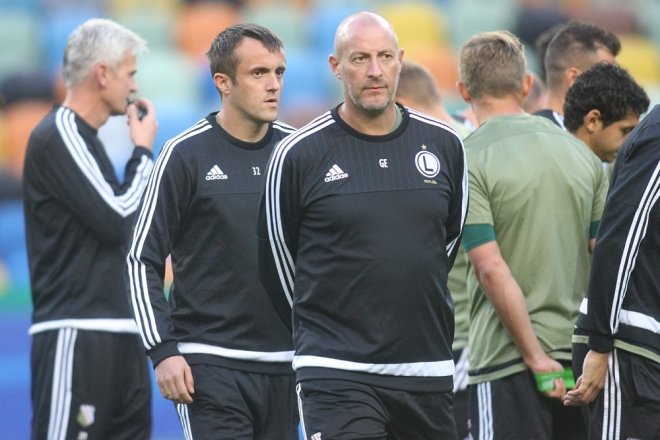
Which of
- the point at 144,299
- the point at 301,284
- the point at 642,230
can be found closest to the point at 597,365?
the point at 642,230

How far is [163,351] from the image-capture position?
420 centimetres

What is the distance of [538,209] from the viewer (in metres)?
4.46

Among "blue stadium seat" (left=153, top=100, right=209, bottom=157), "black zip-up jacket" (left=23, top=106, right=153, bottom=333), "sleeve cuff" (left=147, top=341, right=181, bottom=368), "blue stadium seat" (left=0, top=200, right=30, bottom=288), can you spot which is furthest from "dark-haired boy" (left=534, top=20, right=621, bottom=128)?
"blue stadium seat" (left=0, top=200, right=30, bottom=288)

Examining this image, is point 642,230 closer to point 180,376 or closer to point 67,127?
point 180,376

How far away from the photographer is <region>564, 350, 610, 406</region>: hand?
3861 millimetres

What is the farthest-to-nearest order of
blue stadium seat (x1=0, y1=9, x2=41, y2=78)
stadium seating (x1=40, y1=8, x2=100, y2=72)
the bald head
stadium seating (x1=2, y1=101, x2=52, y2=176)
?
stadium seating (x1=40, y1=8, x2=100, y2=72), blue stadium seat (x1=0, y1=9, x2=41, y2=78), stadium seating (x1=2, y1=101, x2=52, y2=176), the bald head

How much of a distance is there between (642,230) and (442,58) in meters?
8.32

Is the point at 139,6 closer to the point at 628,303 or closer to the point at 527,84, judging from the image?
the point at 527,84

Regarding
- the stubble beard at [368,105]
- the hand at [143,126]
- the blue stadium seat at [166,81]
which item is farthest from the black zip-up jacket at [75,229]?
the blue stadium seat at [166,81]

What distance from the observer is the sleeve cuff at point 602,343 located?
383 centimetres

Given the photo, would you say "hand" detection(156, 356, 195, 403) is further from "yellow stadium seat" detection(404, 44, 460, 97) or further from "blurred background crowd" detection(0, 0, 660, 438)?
"yellow stadium seat" detection(404, 44, 460, 97)

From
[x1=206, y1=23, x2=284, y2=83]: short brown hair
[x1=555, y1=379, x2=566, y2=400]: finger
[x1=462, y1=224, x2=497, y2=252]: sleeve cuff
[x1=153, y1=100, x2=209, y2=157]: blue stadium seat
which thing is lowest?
[x1=555, y1=379, x2=566, y2=400]: finger

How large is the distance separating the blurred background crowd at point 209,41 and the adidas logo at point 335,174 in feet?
17.8

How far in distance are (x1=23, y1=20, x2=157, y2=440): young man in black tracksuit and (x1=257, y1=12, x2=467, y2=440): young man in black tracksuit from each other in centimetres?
147
